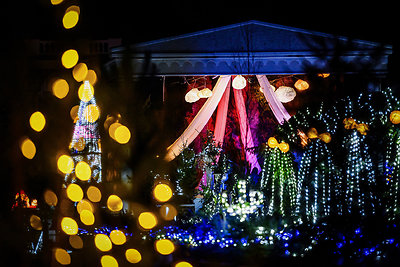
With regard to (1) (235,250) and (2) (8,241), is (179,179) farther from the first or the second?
(2) (8,241)

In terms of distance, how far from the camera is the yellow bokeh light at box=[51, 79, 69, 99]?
3590 mm

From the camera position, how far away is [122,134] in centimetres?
265

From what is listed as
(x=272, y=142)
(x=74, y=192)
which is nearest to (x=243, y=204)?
(x=272, y=142)

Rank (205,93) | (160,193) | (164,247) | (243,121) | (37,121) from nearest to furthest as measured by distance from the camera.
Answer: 1. (37,121)
2. (160,193)
3. (164,247)
4. (205,93)
5. (243,121)

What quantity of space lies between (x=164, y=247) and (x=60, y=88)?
3.43m

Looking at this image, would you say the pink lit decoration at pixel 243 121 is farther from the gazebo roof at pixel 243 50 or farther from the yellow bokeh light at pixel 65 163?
the yellow bokeh light at pixel 65 163

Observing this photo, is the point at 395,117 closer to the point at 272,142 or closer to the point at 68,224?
the point at 272,142

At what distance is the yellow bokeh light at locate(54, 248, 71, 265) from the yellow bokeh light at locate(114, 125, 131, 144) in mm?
3417

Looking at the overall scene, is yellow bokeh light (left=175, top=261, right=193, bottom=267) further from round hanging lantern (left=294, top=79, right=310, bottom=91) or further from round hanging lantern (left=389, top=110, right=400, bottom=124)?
round hanging lantern (left=294, top=79, right=310, bottom=91)

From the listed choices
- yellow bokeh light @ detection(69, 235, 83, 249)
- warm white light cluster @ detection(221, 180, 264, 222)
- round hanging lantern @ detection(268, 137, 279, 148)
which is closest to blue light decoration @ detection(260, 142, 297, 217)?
round hanging lantern @ detection(268, 137, 279, 148)

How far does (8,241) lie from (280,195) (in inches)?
201

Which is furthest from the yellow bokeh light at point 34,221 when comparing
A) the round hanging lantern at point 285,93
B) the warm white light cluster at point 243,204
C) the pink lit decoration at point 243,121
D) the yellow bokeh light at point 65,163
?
the pink lit decoration at point 243,121

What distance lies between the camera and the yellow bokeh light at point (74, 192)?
3.95 metres

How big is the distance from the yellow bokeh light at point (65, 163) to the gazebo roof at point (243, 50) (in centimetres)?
532
